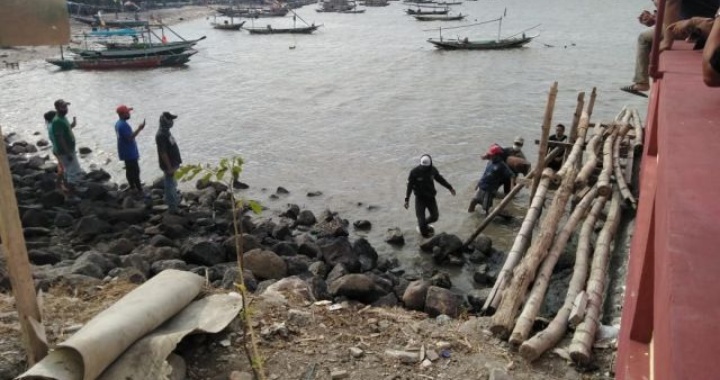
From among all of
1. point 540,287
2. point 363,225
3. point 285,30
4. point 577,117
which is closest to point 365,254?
point 363,225

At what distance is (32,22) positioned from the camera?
3357 millimetres

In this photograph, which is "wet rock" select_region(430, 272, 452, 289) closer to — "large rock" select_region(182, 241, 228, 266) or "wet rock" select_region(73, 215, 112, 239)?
"large rock" select_region(182, 241, 228, 266)

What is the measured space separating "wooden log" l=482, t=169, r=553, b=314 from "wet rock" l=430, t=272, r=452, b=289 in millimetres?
1164

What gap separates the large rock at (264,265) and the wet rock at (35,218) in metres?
5.04

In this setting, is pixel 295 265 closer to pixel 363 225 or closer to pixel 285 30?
pixel 363 225

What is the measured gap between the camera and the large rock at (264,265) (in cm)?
816

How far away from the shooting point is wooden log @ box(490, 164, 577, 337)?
221 inches

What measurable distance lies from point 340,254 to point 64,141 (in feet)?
20.4

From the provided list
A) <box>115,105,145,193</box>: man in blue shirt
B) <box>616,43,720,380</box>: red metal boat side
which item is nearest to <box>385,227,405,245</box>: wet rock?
<box>115,105,145,193</box>: man in blue shirt

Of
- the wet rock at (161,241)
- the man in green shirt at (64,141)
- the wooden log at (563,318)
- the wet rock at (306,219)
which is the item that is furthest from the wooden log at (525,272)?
the man in green shirt at (64,141)

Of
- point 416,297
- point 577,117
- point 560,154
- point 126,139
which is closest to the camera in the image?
point 416,297

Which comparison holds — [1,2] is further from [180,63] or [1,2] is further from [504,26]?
[504,26]

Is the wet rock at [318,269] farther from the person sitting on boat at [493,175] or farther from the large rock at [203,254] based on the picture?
the person sitting on boat at [493,175]

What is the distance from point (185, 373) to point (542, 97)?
23.7m
